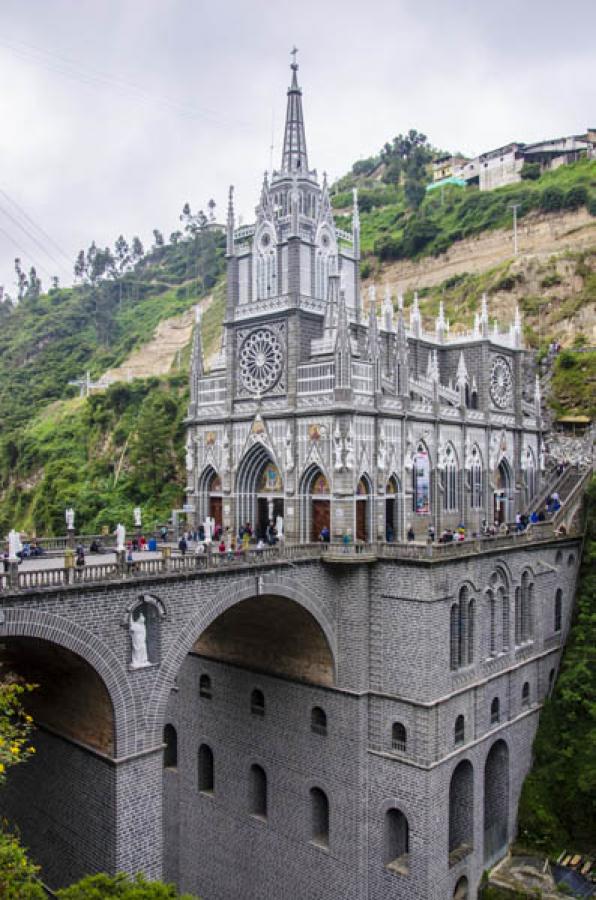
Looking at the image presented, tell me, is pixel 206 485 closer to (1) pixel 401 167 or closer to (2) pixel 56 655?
(2) pixel 56 655

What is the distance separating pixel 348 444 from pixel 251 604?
8.04 meters

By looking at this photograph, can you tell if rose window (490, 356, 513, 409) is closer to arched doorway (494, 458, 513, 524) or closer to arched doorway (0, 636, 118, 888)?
arched doorway (494, 458, 513, 524)

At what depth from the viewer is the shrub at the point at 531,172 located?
93.2 meters

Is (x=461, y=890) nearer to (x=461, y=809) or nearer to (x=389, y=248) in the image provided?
(x=461, y=809)

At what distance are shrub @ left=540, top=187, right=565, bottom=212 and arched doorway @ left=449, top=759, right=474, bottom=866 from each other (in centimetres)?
6241

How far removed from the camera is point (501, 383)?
143 feet

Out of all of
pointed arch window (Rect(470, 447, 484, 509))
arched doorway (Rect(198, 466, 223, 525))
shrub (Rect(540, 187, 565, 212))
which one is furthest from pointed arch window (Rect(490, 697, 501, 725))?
shrub (Rect(540, 187, 565, 212))

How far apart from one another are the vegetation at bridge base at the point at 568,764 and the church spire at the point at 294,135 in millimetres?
27890

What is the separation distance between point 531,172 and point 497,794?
274 feet

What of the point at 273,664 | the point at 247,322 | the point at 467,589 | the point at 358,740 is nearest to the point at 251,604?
the point at 273,664

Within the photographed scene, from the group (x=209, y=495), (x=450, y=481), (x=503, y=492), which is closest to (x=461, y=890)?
(x=450, y=481)

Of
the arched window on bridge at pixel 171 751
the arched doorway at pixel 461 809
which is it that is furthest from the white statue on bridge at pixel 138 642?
the arched window on bridge at pixel 171 751

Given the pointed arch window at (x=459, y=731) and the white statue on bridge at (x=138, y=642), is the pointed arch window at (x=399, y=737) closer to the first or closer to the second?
the pointed arch window at (x=459, y=731)

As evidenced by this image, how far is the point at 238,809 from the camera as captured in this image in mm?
32719
